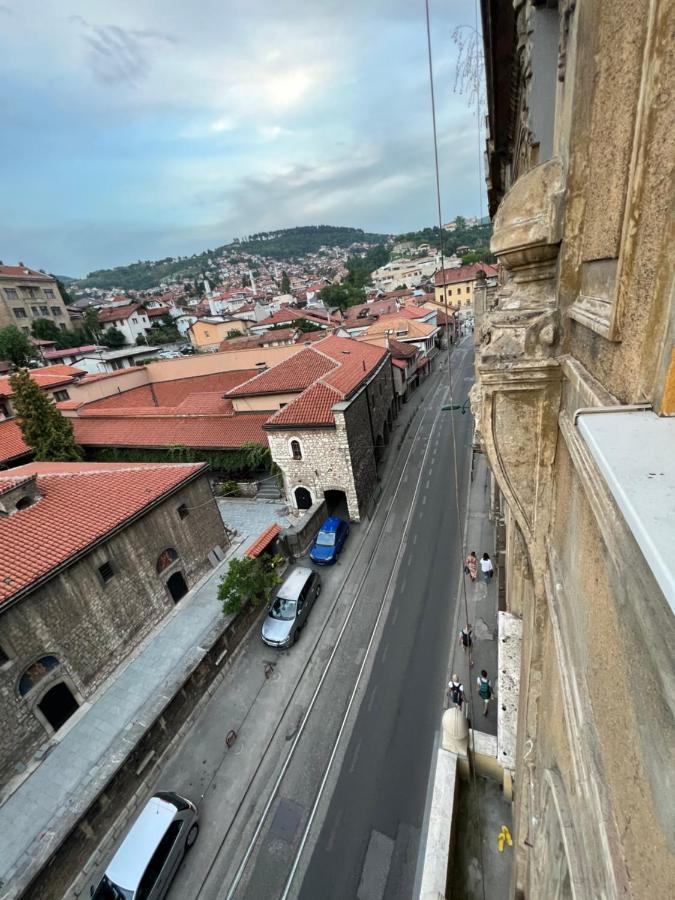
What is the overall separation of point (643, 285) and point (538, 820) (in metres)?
4.39

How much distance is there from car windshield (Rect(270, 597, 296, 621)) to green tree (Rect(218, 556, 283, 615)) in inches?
15.9

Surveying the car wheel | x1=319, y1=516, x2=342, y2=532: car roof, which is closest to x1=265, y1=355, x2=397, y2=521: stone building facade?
x1=319, y1=516, x2=342, y2=532: car roof

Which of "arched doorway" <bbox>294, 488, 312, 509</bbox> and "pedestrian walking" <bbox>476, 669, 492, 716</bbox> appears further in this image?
"arched doorway" <bbox>294, 488, 312, 509</bbox>

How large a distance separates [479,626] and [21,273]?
7166 centimetres

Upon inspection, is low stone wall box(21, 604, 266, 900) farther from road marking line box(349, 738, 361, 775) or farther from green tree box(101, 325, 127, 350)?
green tree box(101, 325, 127, 350)

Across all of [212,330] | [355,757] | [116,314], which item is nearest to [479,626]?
[355,757]

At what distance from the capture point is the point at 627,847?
4.58 ft

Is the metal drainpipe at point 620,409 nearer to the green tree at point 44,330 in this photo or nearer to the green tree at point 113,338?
the green tree at point 44,330

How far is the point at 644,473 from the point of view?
3.42ft

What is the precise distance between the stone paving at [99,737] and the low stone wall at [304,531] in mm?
3105

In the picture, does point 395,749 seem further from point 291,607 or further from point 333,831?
point 291,607

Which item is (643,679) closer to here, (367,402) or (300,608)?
(300,608)

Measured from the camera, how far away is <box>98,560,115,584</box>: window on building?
37.1ft

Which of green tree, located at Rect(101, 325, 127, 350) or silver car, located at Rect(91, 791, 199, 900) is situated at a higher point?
green tree, located at Rect(101, 325, 127, 350)
